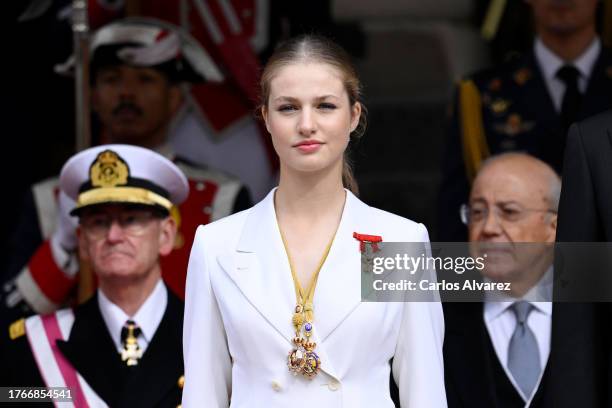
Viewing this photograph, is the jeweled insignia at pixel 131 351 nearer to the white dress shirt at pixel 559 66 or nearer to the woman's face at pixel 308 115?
the woman's face at pixel 308 115

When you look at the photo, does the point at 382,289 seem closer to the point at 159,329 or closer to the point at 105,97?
the point at 159,329

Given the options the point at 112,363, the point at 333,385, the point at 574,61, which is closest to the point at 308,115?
the point at 333,385

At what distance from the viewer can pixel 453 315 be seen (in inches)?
168

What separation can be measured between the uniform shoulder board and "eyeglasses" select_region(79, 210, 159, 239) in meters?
0.35

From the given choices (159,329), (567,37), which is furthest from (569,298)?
(567,37)

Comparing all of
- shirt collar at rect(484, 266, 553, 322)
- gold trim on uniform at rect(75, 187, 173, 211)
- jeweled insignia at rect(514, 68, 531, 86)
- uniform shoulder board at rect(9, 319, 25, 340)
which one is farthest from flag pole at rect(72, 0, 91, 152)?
shirt collar at rect(484, 266, 553, 322)

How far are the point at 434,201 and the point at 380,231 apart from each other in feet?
Result: 9.43

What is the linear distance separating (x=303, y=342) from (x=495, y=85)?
2425mm

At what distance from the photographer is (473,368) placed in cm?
414

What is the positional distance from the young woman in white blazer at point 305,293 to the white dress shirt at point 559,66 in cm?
207

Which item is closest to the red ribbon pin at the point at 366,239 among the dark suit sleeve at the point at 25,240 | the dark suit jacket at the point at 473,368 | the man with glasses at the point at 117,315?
the dark suit jacket at the point at 473,368

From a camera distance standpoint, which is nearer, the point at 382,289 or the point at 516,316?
the point at 382,289

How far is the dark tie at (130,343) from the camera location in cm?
423

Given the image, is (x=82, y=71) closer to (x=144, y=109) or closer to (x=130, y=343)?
(x=144, y=109)
